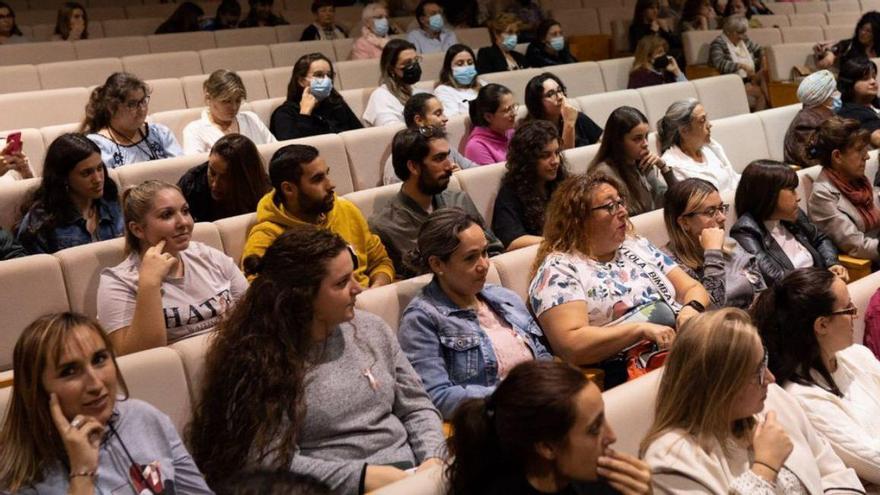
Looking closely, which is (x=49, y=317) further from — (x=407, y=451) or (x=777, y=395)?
(x=777, y=395)

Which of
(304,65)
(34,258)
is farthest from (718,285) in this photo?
(304,65)

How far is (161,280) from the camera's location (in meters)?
2.46

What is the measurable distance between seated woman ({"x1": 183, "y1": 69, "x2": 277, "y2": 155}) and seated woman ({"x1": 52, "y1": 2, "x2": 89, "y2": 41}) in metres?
1.67

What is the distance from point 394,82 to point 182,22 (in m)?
1.83

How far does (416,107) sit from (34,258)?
170cm

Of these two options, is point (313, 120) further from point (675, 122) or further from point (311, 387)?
point (311, 387)

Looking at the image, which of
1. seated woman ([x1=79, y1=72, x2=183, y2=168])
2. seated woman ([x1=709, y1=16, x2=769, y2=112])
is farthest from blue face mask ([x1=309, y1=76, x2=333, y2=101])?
seated woman ([x1=709, y1=16, x2=769, y2=112])

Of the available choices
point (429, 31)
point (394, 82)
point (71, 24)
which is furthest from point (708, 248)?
point (71, 24)

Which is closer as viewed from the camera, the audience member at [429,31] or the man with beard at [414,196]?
the man with beard at [414,196]

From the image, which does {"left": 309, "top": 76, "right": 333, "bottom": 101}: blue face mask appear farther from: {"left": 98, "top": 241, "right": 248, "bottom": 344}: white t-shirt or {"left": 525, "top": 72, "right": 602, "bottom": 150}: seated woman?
{"left": 98, "top": 241, "right": 248, "bottom": 344}: white t-shirt

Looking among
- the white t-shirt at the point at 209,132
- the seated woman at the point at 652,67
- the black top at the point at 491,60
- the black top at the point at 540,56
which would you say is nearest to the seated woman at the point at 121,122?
the white t-shirt at the point at 209,132

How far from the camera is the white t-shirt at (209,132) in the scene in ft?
12.6

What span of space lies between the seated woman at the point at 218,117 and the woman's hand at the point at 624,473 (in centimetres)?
251

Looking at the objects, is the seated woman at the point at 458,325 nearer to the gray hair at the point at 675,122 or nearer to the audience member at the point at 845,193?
the audience member at the point at 845,193
